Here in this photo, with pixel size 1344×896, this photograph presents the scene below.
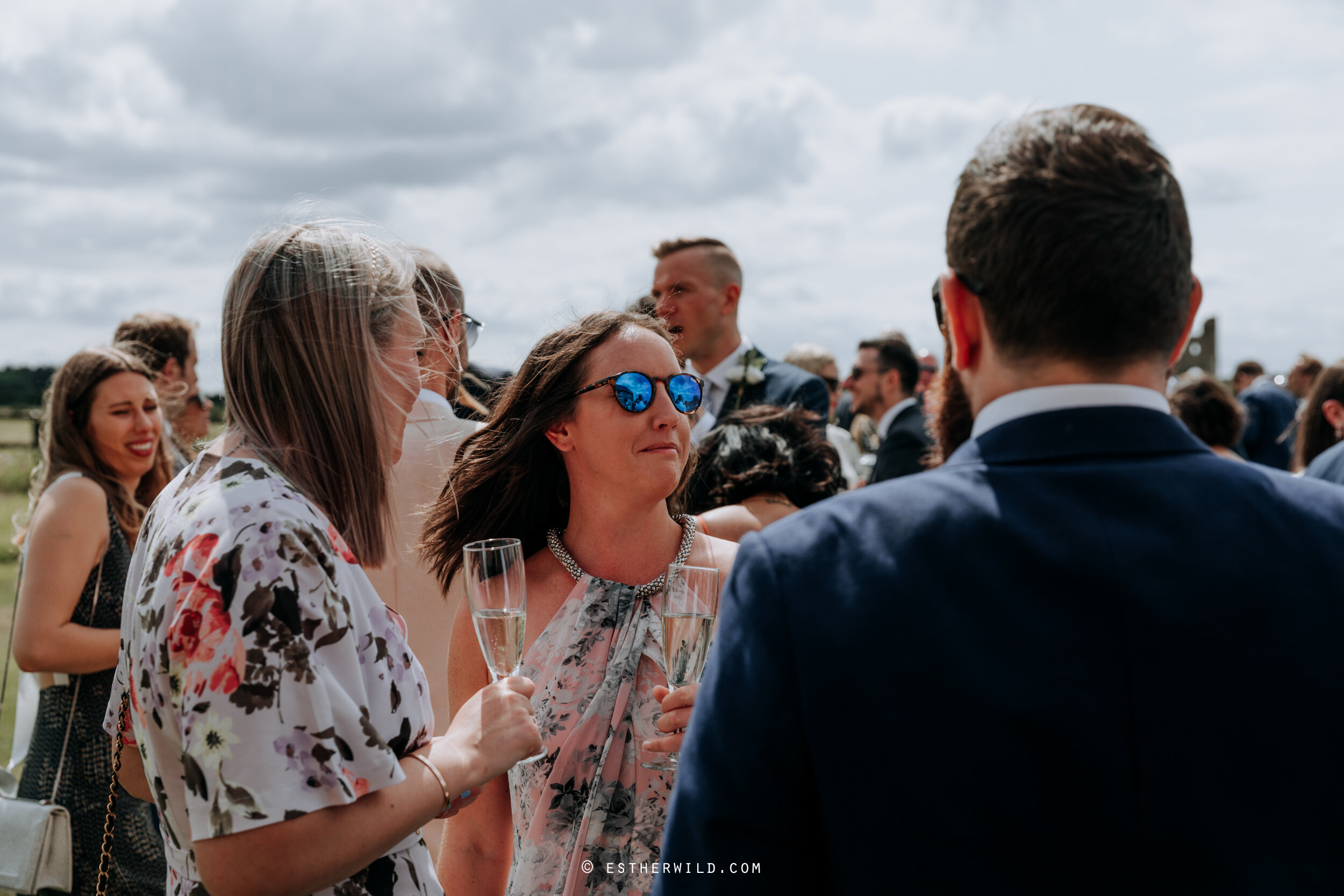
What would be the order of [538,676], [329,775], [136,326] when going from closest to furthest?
[329,775] < [538,676] < [136,326]

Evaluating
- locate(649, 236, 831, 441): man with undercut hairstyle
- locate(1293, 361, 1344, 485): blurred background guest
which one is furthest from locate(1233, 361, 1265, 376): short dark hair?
locate(649, 236, 831, 441): man with undercut hairstyle

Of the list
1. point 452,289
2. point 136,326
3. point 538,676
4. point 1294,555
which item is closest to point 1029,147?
point 1294,555

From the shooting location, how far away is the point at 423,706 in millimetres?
1893

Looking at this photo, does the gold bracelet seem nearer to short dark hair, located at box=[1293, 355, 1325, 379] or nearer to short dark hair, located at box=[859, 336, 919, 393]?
short dark hair, located at box=[859, 336, 919, 393]

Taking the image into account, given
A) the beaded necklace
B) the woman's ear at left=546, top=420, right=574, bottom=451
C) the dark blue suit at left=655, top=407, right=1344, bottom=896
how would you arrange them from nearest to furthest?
the dark blue suit at left=655, top=407, right=1344, bottom=896
the beaded necklace
the woman's ear at left=546, top=420, right=574, bottom=451

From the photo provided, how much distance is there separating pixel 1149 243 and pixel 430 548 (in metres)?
2.33

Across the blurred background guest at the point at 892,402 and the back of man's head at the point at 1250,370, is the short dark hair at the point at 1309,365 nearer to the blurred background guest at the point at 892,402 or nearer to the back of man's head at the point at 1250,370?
the back of man's head at the point at 1250,370

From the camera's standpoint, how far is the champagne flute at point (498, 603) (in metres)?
2.16

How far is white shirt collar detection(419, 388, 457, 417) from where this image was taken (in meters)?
3.77

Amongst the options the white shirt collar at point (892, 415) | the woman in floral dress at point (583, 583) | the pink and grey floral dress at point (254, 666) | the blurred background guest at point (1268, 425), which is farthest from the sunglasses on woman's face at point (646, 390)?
the blurred background guest at point (1268, 425)

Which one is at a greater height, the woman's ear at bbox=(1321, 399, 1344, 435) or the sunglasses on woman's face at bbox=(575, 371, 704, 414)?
the sunglasses on woman's face at bbox=(575, 371, 704, 414)

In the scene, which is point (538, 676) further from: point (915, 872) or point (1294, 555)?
point (1294, 555)

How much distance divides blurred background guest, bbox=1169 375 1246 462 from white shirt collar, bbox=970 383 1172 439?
4734 mm

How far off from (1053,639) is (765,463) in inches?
106
